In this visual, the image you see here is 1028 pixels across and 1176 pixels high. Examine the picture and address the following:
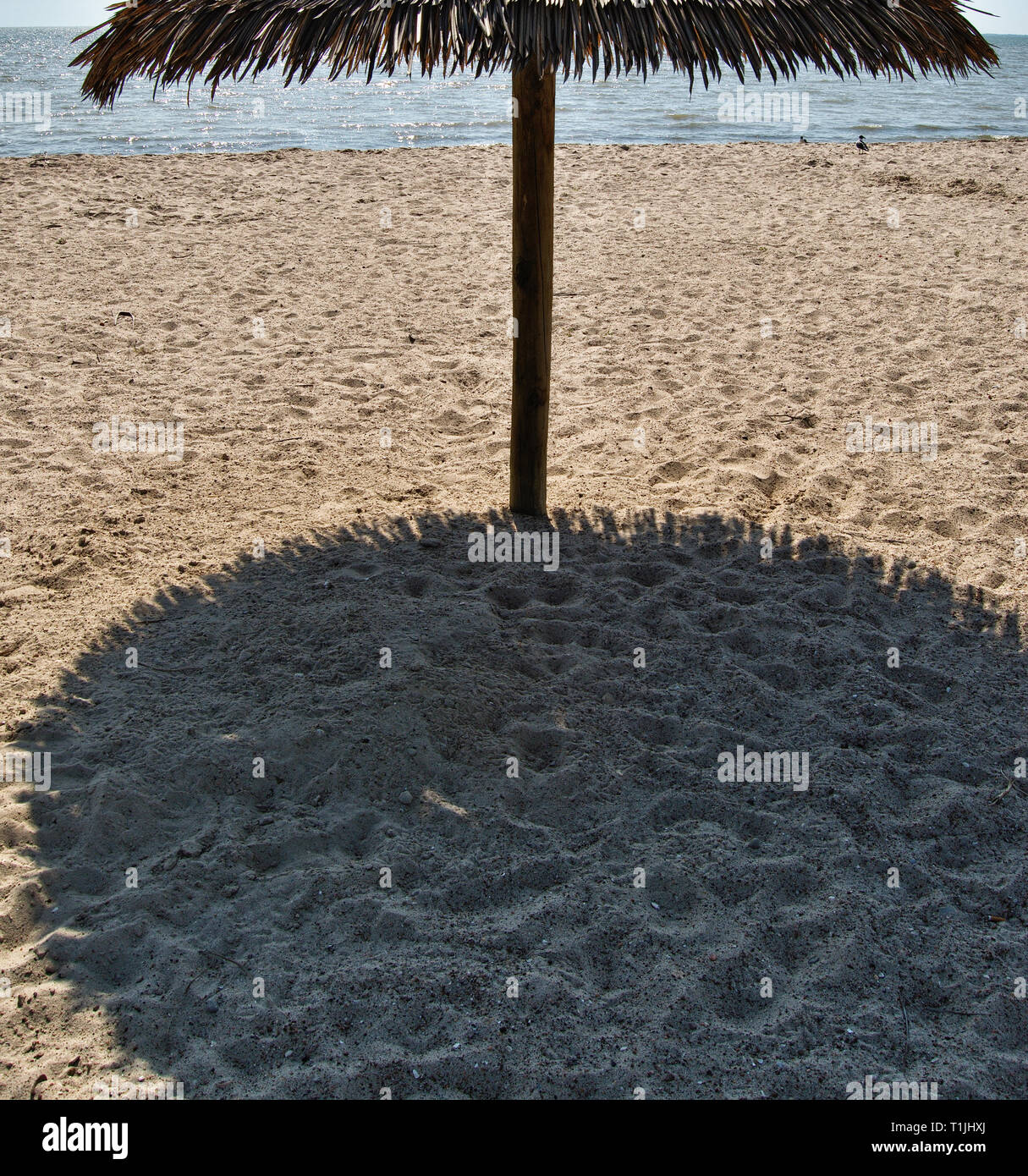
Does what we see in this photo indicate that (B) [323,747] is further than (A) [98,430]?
No

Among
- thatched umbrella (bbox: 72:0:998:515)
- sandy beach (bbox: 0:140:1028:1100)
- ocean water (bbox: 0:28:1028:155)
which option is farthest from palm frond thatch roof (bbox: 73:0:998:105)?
ocean water (bbox: 0:28:1028:155)

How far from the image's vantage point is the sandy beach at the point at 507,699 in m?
2.54

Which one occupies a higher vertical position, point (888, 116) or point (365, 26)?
point (888, 116)

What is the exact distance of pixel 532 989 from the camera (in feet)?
8.52

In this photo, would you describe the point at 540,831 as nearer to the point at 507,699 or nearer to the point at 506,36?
the point at 507,699

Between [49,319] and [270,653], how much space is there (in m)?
4.81

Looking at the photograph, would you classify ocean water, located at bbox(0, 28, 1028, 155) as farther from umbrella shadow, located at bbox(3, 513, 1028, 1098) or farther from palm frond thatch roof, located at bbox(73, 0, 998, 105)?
umbrella shadow, located at bbox(3, 513, 1028, 1098)

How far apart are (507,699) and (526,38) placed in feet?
7.37

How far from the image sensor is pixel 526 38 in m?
3.17

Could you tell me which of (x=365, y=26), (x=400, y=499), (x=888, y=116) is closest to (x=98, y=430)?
(x=400, y=499)

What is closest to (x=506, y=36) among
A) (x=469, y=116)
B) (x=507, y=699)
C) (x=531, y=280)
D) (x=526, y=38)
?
(x=526, y=38)
